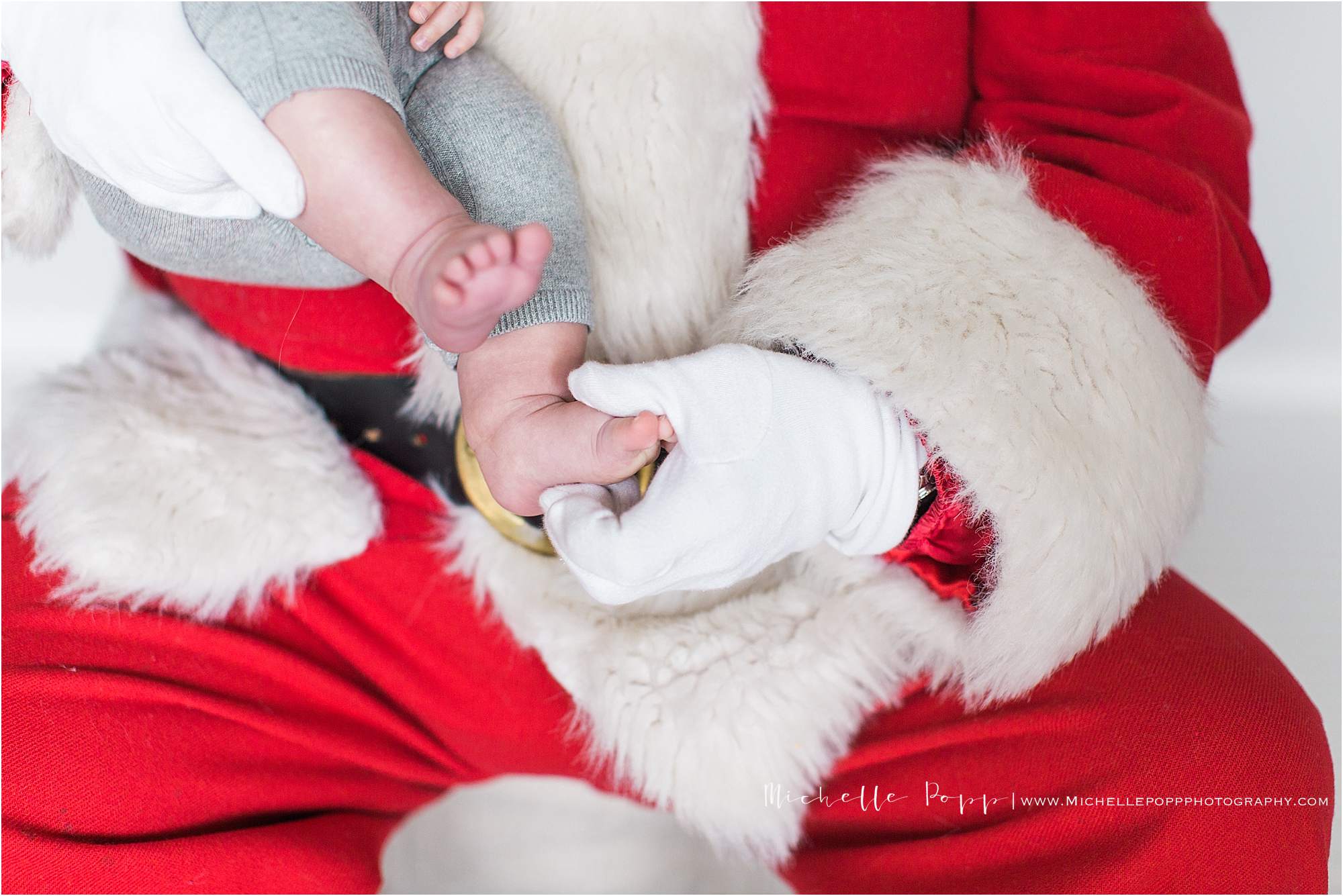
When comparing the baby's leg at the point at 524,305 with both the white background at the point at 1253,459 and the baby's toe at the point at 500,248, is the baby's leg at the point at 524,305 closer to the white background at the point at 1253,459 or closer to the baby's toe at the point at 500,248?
the baby's toe at the point at 500,248

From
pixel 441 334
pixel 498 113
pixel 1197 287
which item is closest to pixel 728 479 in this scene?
pixel 441 334

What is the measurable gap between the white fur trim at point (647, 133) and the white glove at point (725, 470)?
0.38ft

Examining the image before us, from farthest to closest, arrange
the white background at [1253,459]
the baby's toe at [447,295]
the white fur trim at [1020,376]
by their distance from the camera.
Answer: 1. the white background at [1253,459]
2. the white fur trim at [1020,376]
3. the baby's toe at [447,295]

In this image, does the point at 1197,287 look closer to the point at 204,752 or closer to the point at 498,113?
the point at 498,113

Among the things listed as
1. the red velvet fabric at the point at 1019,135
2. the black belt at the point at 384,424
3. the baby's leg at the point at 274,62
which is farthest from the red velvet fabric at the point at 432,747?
the baby's leg at the point at 274,62

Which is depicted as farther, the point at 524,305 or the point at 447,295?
the point at 524,305

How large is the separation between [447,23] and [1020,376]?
41 centimetres

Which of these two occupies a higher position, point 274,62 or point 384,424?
point 274,62

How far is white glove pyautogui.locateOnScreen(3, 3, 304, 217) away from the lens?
0.47m

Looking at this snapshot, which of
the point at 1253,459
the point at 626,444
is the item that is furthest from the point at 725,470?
the point at 1253,459

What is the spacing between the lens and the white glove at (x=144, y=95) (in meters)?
0.47

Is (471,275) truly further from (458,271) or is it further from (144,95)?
(144,95)

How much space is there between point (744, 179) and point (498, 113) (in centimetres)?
18

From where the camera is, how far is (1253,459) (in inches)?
44.1
